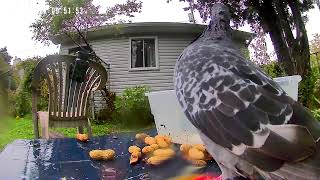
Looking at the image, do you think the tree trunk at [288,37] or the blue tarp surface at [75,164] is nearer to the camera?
the blue tarp surface at [75,164]

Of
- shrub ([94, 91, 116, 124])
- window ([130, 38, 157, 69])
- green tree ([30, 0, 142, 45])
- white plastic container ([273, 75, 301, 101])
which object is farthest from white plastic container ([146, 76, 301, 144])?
window ([130, 38, 157, 69])

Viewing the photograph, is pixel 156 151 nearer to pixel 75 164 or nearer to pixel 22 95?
pixel 75 164

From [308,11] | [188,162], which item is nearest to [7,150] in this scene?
[188,162]

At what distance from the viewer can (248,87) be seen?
606 mm

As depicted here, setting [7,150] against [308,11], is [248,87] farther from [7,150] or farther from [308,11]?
[308,11]

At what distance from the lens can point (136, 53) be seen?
34.3 ft

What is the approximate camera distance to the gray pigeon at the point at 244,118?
0.53 metres

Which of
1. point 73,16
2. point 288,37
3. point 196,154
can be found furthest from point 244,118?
point 73,16

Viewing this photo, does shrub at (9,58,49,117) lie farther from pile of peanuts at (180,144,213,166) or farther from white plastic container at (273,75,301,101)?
white plastic container at (273,75,301,101)

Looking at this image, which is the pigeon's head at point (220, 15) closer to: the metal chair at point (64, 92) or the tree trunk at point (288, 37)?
the metal chair at point (64, 92)

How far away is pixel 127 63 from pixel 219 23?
9.66 metres

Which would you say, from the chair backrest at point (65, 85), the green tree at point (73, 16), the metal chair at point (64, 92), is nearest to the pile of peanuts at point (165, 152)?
the metal chair at point (64, 92)

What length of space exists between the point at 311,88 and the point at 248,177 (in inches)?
231

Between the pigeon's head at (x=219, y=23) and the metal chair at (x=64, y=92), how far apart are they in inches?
80.3
